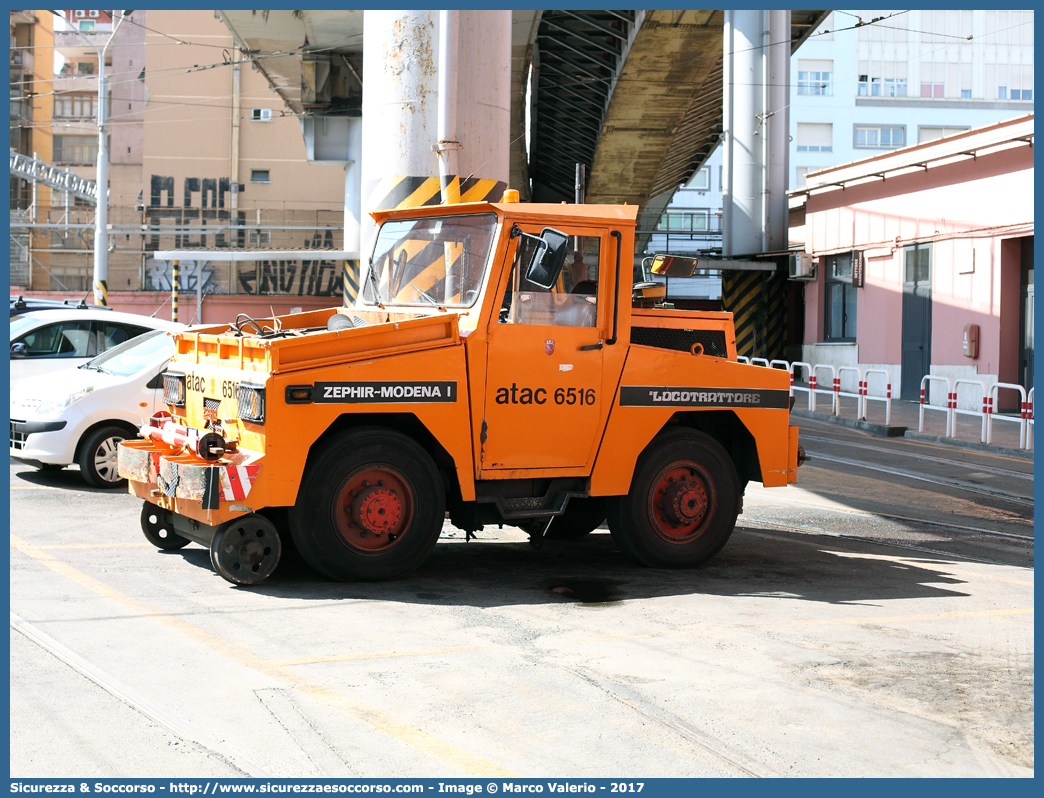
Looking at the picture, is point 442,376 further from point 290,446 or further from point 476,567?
point 476,567

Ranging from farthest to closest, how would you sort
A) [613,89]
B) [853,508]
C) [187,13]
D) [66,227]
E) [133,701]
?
[187,13], [66,227], [613,89], [853,508], [133,701]

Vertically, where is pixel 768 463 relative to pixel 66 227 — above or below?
below

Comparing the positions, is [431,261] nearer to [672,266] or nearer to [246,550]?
[672,266]

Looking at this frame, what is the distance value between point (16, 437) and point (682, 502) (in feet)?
22.0

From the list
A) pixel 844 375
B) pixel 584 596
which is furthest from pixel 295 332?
pixel 844 375

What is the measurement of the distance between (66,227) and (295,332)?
4356 centimetres

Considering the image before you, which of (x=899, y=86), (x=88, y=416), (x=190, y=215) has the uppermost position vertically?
(x=899, y=86)

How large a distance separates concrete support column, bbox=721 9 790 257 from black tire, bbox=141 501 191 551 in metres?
24.4

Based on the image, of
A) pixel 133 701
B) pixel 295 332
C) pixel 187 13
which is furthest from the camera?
pixel 187 13

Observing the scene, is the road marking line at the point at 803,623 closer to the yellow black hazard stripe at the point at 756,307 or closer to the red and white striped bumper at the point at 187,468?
the red and white striped bumper at the point at 187,468

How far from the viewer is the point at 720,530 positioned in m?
8.42

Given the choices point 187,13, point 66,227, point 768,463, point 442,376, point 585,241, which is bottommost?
point 768,463

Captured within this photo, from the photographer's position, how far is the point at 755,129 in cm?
3019

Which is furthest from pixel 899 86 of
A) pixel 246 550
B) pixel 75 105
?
pixel 246 550
